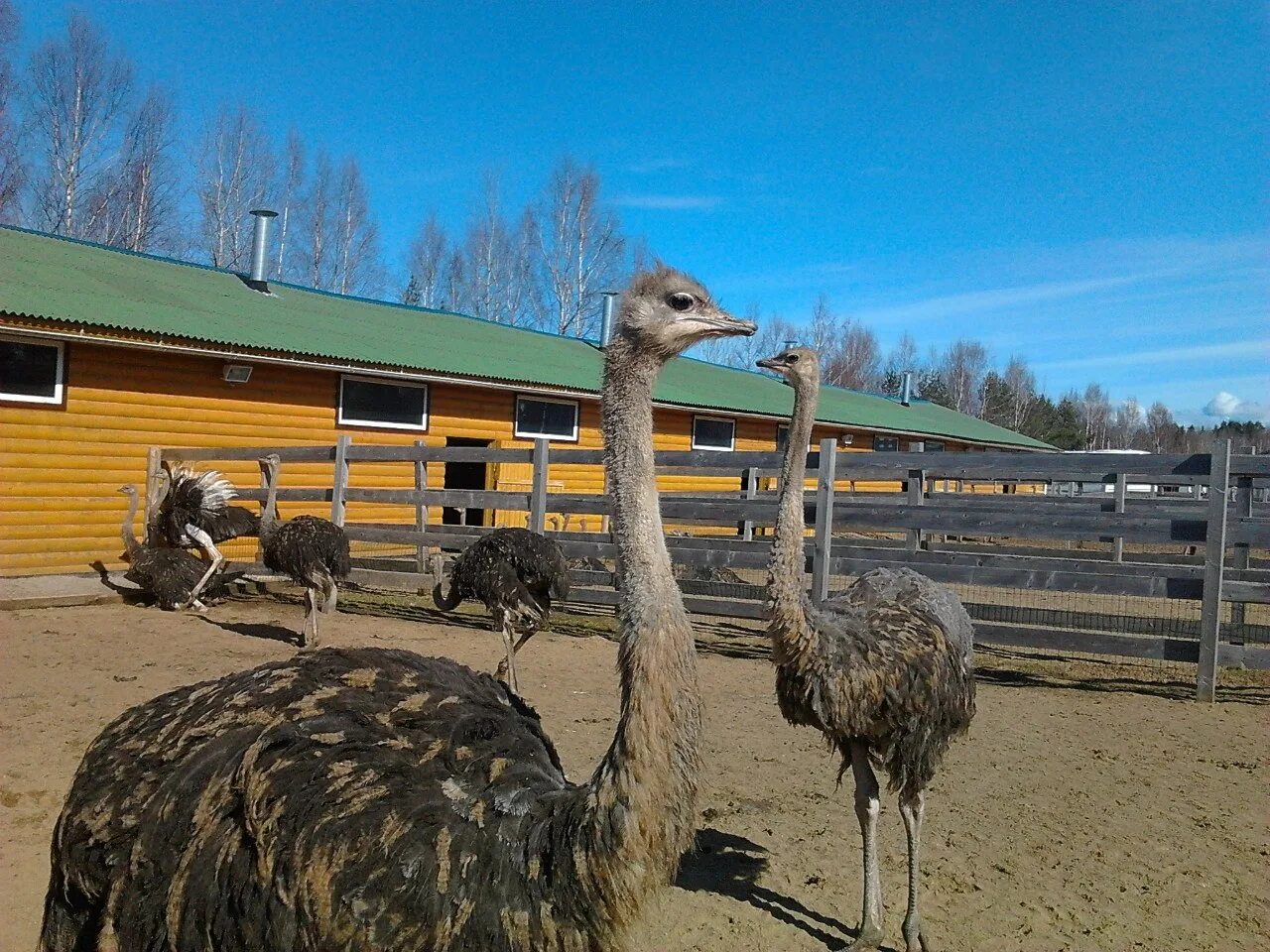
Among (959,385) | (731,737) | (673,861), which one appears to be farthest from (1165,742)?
(959,385)

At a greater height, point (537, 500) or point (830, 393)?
point (830, 393)

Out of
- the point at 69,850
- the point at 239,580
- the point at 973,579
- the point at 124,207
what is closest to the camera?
the point at 69,850

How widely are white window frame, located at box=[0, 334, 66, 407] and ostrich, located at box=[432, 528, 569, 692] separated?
6.77 metres

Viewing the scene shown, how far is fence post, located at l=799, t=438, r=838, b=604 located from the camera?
8750mm

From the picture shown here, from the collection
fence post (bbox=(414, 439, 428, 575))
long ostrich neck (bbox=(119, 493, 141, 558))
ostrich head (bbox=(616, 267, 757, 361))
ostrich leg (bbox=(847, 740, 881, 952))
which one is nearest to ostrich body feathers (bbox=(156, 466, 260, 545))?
long ostrich neck (bbox=(119, 493, 141, 558))

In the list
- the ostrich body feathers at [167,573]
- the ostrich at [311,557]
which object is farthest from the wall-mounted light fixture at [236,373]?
the ostrich at [311,557]

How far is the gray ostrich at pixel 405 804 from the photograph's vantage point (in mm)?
1984

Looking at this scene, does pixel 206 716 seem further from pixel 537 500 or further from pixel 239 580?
pixel 239 580

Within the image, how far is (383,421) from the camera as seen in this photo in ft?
49.7

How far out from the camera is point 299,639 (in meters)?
8.66

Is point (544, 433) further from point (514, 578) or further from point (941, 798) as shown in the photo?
point (941, 798)

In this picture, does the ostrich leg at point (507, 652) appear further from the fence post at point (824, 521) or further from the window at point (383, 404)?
the window at point (383, 404)

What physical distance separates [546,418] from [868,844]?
14.6 meters

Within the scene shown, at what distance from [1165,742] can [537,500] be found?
6.05 meters
